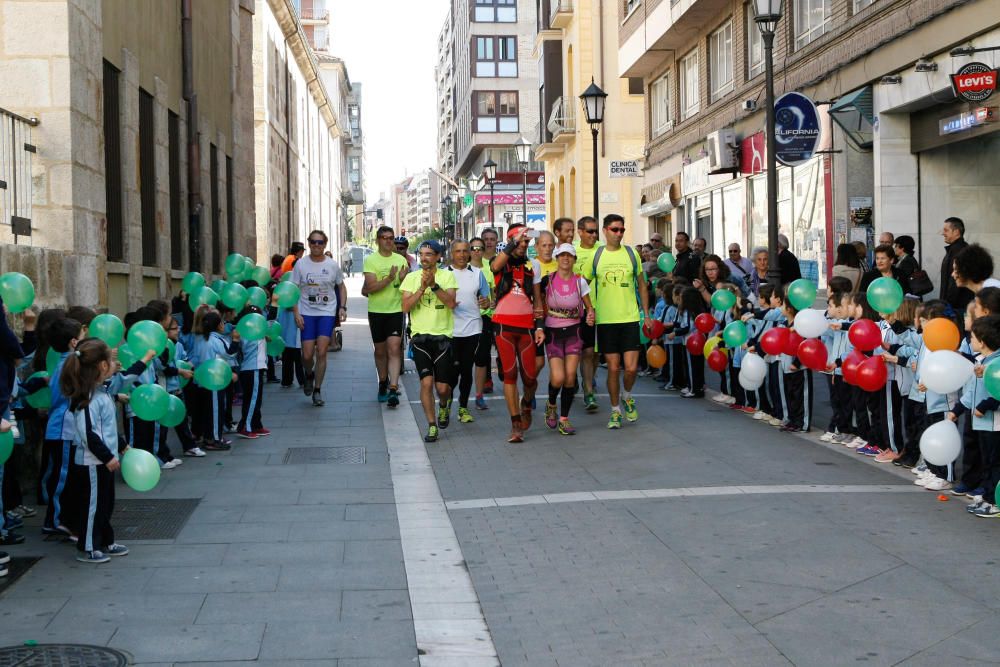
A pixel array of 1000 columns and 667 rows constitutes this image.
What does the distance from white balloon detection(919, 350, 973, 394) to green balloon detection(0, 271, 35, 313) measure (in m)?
5.53

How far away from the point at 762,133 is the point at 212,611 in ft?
57.2

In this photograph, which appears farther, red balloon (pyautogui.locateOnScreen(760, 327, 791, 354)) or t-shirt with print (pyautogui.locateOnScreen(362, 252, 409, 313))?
t-shirt with print (pyautogui.locateOnScreen(362, 252, 409, 313))

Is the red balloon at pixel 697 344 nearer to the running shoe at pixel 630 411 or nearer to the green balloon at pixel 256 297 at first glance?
the running shoe at pixel 630 411

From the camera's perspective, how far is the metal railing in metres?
9.30

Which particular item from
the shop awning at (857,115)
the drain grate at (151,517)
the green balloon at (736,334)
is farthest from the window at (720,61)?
the drain grate at (151,517)

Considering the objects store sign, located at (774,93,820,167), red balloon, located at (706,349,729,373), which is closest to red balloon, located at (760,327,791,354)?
red balloon, located at (706,349,729,373)

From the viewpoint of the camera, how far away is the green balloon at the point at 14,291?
726 centimetres

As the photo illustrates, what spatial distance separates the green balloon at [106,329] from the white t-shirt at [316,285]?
238 inches

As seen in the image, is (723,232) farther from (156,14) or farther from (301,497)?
(301,497)

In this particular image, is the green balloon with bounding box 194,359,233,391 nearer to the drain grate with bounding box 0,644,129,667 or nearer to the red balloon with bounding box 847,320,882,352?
the drain grate with bounding box 0,644,129,667

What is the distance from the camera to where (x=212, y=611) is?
5.34 meters

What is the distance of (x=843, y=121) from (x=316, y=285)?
8311mm

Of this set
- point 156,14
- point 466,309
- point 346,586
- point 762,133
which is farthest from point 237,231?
point 346,586

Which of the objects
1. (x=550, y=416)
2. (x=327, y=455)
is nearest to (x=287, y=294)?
(x=327, y=455)
